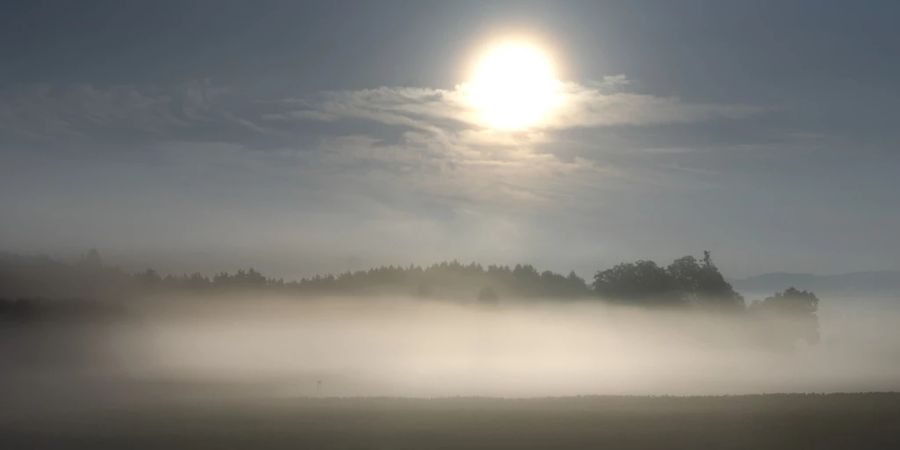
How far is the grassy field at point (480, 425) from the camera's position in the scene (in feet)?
107

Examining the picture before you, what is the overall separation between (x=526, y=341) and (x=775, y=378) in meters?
21.9

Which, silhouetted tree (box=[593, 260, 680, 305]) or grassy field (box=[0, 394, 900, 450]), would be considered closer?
grassy field (box=[0, 394, 900, 450])

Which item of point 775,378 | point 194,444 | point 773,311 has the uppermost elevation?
point 773,311

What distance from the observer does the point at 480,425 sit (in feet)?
117

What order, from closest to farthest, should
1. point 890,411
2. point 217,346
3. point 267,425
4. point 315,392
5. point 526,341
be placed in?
point 267,425 → point 890,411 → point 315,392 → point 217,346 → point 526,341

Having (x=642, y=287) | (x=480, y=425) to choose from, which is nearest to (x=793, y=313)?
(x=642, y=287)

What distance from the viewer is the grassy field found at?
32.7 m

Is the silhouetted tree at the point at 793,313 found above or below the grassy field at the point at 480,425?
above

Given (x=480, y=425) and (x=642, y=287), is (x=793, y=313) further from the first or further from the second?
(x=480, y=425)

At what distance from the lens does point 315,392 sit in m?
54.5

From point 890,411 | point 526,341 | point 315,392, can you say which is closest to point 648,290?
point 526,341

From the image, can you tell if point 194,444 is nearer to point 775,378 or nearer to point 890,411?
point 890,411

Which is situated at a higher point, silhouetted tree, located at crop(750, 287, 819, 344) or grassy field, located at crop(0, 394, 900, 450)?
silhouetted tree, located at crop(750, 287, 819, 344)

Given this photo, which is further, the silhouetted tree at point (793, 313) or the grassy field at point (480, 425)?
the silhouetted tree at point (793, 313)
